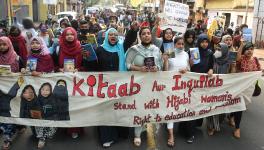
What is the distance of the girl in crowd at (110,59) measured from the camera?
4793mm

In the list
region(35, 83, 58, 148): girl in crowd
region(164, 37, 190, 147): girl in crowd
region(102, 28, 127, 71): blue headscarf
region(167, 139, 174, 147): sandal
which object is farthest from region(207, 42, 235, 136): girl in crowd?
region(35, 83, 58, 148): girl in crowd

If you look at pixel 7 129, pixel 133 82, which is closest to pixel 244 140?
pixel 133 82

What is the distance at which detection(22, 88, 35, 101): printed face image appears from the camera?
4.69m

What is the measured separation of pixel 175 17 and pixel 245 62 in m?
1.95

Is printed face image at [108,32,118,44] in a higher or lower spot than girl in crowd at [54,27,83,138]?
higher

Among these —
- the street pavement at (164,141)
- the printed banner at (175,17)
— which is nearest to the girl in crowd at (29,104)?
the street pavement at (164,141)

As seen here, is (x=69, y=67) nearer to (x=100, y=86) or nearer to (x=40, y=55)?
(x=40, y=55)

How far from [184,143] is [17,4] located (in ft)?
66.0

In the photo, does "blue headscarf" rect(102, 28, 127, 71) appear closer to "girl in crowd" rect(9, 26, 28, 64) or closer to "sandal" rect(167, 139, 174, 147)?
"sandal" rect(167, 139, 174, 147)

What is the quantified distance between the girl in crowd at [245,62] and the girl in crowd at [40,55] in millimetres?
2937

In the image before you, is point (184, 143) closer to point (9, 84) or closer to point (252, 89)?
point (252, 89)

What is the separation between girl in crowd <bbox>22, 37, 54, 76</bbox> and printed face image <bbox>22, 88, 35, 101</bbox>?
11.1 inches

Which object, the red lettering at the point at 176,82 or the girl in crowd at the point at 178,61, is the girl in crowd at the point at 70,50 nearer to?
the girl in crowd at the point at 178,61

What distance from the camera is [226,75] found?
5129 mm
